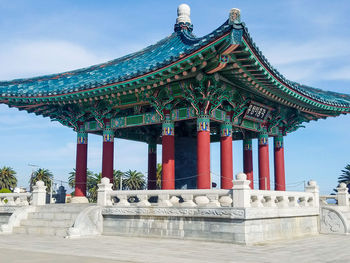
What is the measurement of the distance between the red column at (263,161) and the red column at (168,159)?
5.96m

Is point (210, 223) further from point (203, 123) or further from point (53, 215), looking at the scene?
point (53, 215)

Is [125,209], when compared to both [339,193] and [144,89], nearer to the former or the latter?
[144,89]

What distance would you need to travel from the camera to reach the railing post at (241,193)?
12339 mm

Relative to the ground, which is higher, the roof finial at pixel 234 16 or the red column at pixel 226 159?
the roof finial at pixel 234 16

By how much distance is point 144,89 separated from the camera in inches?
694

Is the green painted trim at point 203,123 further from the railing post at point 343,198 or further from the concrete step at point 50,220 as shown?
the railing post at point 343,198

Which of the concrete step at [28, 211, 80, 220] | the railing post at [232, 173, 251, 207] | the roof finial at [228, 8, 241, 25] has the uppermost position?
the roof finial at [228, 8, 241, 25]

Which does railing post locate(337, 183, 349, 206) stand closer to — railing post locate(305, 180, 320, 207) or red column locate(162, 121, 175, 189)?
railing post locate(305, 180, 320, 207)

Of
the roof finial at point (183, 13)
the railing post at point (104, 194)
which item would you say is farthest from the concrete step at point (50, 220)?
the roof finial at point (183, 13)

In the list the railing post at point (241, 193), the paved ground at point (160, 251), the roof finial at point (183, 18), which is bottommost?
the paved ground at point (160, 251)

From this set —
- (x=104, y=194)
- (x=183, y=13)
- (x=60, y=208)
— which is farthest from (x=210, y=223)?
(x=183, y=13)

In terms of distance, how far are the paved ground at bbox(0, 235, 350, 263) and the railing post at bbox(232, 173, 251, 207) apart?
52.7 inches

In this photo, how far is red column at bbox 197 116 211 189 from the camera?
16.6 meters

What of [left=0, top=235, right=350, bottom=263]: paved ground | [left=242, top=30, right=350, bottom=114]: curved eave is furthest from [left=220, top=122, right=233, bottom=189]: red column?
[left=0, top=235, right=350, bottom=263]: paved ground
